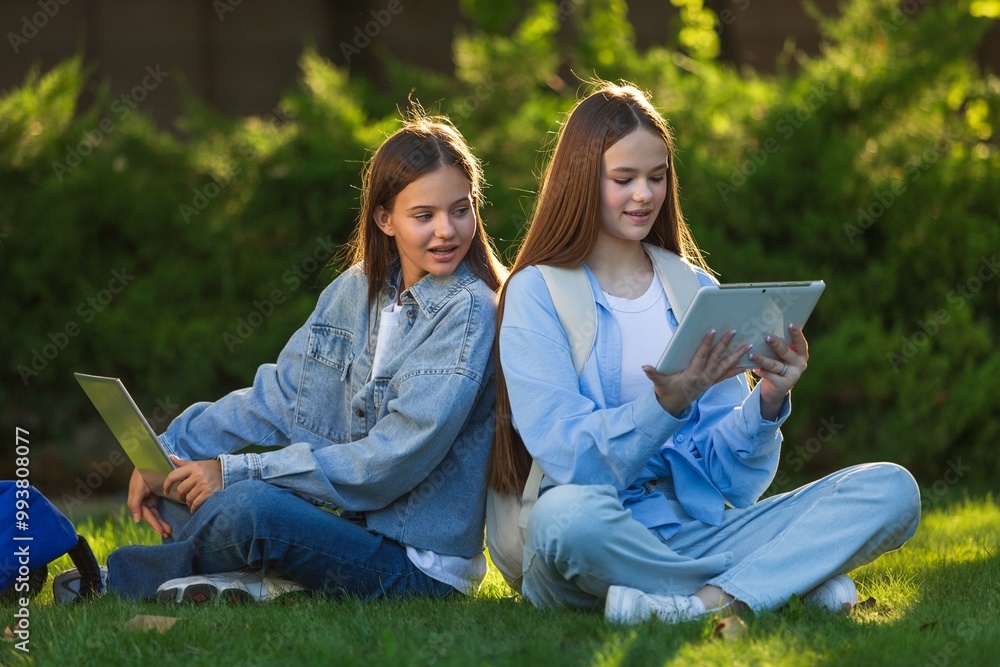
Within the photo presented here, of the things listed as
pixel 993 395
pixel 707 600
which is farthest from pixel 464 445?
pixel 993 395

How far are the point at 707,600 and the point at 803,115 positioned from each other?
3395 millimetres

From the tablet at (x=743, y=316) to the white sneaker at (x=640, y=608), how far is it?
0.54 meters

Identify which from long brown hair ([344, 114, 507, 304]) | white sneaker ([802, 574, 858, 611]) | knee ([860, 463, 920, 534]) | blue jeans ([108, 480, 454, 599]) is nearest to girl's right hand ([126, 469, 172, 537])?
blue jeans ([108, 480, 454, 599])

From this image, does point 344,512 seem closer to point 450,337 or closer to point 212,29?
point 450,337

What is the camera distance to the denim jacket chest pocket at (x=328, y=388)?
11.2 feet

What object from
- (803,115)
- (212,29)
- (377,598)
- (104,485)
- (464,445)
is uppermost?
(212,29)

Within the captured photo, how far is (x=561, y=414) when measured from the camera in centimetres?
296

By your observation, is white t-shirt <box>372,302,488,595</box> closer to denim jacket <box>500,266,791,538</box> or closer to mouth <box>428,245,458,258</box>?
mouth <box>428,245,458,258</box>

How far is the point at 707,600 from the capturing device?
292cm

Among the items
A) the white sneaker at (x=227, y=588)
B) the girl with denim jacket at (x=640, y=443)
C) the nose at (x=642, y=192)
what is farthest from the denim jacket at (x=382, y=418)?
the nose at (x=642, y=192)

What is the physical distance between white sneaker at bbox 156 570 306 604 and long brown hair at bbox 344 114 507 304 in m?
0.83

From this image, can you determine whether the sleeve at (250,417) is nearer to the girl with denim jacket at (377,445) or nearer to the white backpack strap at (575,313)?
the girl with denim jacket at (377,445)

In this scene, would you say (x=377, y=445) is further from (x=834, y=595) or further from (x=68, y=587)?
(x=834, y=595)

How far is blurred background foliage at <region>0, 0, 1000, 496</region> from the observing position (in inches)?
218
